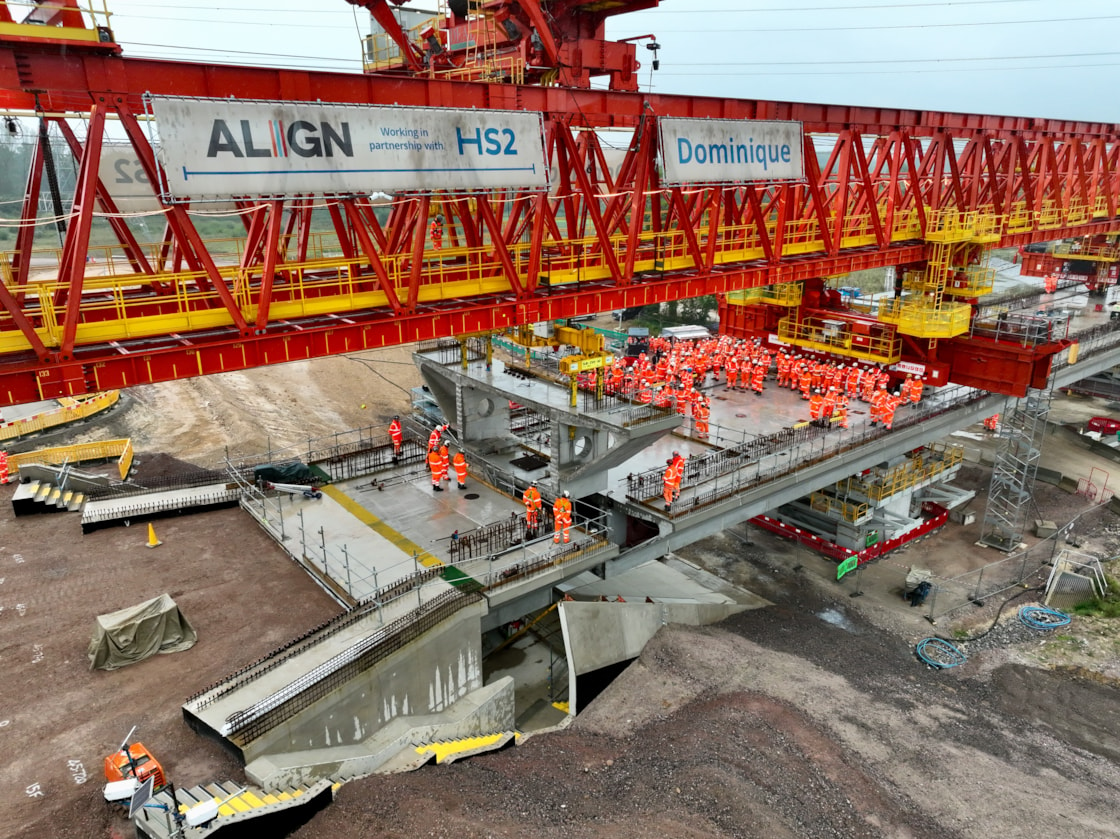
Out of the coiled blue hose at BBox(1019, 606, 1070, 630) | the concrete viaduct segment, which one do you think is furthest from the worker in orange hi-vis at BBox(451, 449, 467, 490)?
the coiled blue hose at BBox(1019, 606, 1070, 630)

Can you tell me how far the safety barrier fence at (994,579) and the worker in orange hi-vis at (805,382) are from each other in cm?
749

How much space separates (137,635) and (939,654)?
63.2 ft

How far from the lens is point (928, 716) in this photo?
15.5 metres

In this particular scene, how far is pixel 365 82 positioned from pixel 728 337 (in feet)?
67.5

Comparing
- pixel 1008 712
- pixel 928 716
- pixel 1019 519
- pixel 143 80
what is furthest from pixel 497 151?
pixel 1019 519

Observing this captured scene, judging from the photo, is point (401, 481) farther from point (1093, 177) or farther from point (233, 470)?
point (1093, 177)

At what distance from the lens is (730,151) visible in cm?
1611

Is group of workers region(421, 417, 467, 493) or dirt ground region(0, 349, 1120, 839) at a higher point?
group of workers region(421, 417, 467, 493)

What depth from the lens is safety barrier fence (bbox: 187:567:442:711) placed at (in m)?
11.2

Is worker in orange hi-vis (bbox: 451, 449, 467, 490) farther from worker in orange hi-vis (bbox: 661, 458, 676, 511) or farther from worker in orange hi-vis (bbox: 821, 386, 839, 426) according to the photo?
worker in orange hi-vis (bbox: 821, 386, 839, 426)

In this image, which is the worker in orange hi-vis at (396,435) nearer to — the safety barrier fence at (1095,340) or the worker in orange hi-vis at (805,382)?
the worker in orange hi-vis at (805,382)

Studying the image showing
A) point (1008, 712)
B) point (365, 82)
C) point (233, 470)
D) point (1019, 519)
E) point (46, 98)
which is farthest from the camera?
point (1019, 519)

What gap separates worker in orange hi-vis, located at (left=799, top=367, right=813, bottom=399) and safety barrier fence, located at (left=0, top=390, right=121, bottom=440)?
28.3 meters

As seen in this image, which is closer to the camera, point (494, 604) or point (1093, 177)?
point (494, 604)
